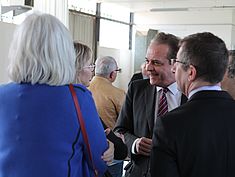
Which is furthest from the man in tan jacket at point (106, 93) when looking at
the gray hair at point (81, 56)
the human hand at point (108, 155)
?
the human hand at point (108, 155)

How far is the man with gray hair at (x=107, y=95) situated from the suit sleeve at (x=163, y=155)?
7.30 feet

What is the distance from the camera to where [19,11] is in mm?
4402

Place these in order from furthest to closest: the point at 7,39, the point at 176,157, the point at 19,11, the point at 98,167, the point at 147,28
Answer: the point at 147,28 < the point at 19,11 < the point at 7,39 < the point at 98,167 < the point at 176,157

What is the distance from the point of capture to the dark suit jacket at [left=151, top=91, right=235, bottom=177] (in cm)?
146

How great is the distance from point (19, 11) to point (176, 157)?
3406 millimetres

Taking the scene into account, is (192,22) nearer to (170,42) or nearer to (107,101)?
(107,101)

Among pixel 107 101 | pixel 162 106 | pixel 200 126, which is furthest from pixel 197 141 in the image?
pixel 107 101

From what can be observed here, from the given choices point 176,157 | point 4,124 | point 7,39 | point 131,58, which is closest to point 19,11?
point 7,39

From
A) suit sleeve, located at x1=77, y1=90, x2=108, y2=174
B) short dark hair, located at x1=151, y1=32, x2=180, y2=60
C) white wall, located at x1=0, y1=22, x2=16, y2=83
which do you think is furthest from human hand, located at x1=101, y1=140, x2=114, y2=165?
white wall, located at x1=0, y1=22, x2=16, y2=83

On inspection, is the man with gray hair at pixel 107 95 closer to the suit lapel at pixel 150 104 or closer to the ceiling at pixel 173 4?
the suit lapel at pixel 150 104

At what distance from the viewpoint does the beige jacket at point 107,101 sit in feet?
12.6

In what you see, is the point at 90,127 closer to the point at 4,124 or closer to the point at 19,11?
the point at 4,124

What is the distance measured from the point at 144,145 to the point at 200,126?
591 millimetres

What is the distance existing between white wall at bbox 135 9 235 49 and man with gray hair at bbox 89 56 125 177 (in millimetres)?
7774
